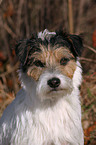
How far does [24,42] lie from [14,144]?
1.54 metres

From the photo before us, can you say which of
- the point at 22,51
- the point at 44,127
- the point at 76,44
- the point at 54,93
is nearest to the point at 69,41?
the point at 76,44

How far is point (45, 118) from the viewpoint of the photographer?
3363 mm

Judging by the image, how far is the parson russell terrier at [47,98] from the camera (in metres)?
3.30

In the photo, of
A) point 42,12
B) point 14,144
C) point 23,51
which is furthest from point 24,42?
point 42,12

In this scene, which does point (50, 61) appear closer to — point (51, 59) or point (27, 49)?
point (51, 59)

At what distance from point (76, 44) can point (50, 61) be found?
1.65 ft

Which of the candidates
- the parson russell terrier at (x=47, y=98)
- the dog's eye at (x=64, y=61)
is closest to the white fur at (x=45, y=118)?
the parson russell terrier at (x=47, y=98)

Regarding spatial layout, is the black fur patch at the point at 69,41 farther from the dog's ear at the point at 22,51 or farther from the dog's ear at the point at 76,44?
the dog's ear at the point at 22,51

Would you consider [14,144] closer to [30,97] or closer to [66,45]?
[30,97]

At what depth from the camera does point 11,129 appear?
11.6 feet

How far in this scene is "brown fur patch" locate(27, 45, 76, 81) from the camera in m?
3.28

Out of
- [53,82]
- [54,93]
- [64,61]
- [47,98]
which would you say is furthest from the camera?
[64,61]

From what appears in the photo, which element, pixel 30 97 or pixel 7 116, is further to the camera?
pixel 7 116

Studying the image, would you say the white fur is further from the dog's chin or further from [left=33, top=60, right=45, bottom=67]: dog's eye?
[left=33, top=60, right=45, bottom=67]: dog's eye
